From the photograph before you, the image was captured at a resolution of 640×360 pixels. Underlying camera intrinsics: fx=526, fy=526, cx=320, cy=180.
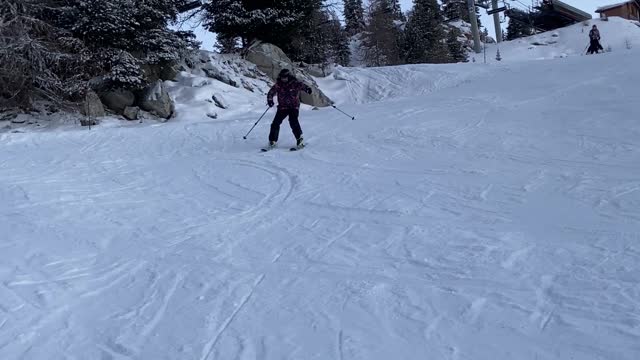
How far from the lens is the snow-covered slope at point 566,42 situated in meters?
36.2

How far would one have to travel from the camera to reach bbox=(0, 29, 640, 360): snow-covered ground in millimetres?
3645

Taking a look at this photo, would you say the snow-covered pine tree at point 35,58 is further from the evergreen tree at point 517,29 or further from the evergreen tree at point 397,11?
the evergreen tree at point 397,11

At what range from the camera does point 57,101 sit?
1639 centimetres

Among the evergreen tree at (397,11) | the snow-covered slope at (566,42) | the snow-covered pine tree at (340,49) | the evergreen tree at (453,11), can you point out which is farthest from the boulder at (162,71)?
the evergreen tree at (453,11)

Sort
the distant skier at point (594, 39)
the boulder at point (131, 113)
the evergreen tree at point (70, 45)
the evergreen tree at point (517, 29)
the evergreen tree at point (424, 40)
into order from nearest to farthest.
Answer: the evergreen tree at point (70, 45), the boulder at point (131, 113), the distant skier at point (594, 39), the evergreen tree at point (424, 40), the evergreen tree at point (517, 29)

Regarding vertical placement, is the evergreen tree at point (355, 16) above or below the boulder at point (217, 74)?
above

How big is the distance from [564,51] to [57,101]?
32874 mm

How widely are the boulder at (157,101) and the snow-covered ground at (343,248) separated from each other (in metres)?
6.64

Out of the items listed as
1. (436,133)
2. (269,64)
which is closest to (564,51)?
(269,64)

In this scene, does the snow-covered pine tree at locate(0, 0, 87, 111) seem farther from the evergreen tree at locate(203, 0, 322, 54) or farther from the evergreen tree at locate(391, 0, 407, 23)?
the evergreen tree at locate(391, 0, 407, 23)

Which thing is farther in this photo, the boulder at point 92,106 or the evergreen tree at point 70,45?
the boulder at point 92,106

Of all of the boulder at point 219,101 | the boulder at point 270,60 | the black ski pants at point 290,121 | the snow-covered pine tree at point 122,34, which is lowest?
the black ski pants at point 290,121

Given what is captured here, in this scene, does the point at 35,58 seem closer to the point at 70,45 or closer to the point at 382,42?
the point at 70,45

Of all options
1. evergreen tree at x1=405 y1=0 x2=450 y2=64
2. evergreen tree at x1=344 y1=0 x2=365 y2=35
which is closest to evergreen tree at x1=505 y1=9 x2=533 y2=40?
evergreen tree at x1=405 y1=0 x2=450 y2=64
